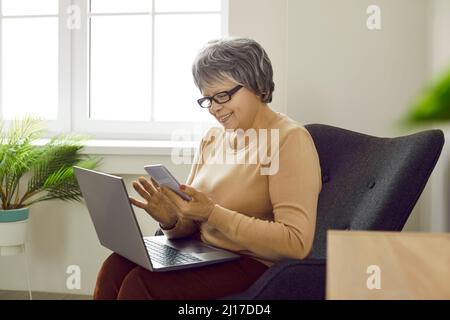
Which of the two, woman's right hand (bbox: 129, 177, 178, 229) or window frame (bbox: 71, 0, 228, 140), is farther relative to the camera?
window frame (bbox: 71, 0, 228, 140)

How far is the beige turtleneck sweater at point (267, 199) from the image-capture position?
52.3 inches

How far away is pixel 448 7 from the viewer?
5.73 feet

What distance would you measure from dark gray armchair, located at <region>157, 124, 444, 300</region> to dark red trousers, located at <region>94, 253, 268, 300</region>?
7 cm

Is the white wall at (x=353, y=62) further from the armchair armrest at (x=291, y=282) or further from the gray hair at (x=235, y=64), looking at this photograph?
the armchair armrest at (x=291, y=282)

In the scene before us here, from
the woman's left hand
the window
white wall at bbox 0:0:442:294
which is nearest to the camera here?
the woman's left hand

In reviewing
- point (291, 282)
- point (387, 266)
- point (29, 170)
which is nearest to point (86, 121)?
point (29, 170)

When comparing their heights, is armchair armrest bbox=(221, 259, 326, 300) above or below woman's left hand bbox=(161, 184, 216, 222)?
below

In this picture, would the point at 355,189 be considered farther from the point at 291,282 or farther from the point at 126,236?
the point at 126,236

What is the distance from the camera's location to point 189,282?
4.27 ft

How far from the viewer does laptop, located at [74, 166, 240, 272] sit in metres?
1.24

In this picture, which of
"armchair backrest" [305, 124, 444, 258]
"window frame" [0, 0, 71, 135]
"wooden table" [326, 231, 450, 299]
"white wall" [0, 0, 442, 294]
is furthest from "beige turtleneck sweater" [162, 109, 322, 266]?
"window frame" [0, 0, 71, 135]

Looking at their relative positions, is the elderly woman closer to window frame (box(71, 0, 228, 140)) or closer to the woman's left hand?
the woman's left hand

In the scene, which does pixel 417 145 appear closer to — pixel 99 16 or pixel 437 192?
pixel 437 192
